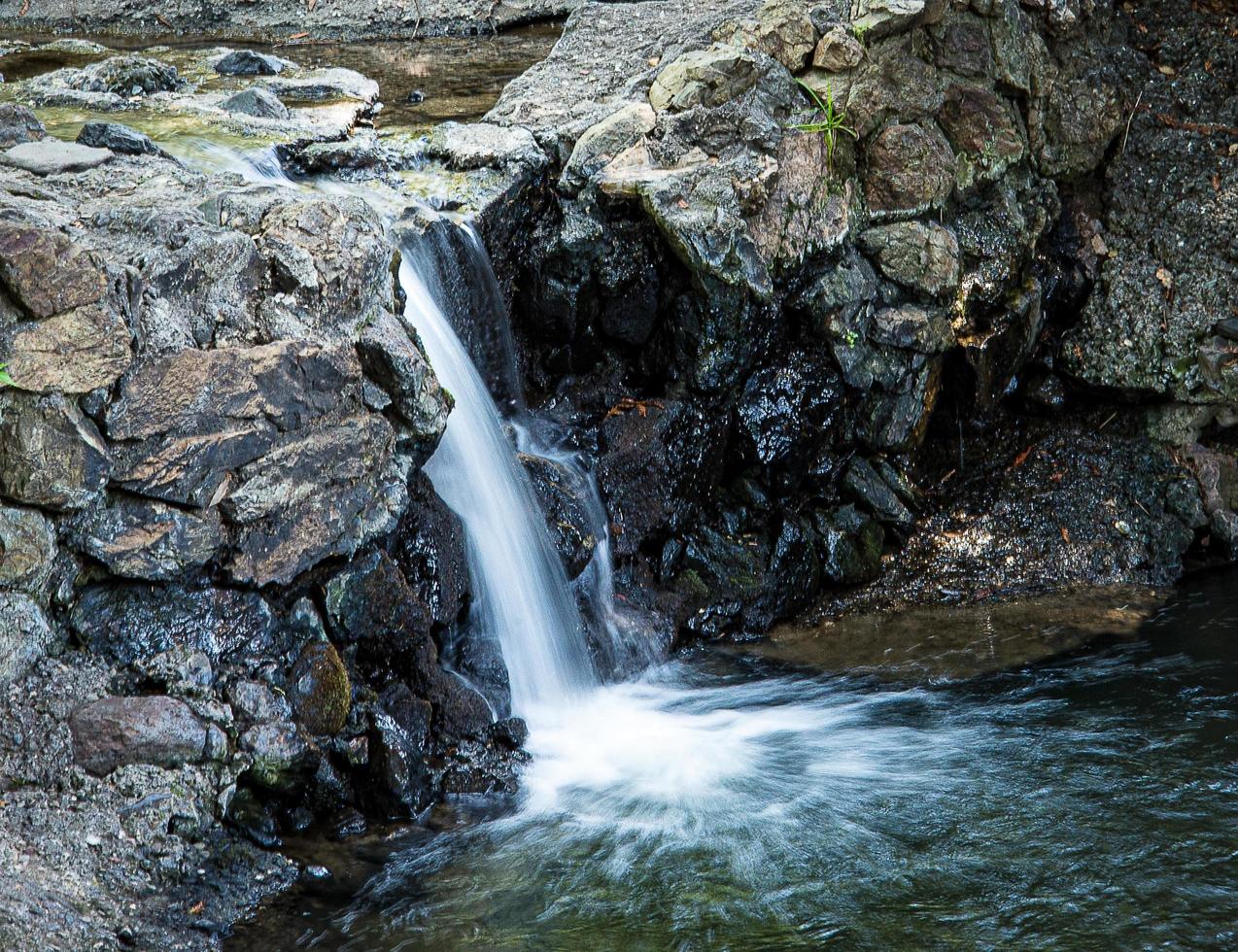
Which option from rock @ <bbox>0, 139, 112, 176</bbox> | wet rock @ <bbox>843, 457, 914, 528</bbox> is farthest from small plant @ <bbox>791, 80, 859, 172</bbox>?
rock @ <bbox>0, 139, 112, 176</bbox>

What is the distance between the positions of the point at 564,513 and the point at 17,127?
3269 mm

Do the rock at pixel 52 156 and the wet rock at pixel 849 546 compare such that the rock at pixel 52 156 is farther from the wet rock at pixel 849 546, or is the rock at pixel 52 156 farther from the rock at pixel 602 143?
the wet rock at pixel 849 546

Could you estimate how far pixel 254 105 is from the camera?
705cm

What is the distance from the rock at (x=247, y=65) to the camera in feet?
27.4

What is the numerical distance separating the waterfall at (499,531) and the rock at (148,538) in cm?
148

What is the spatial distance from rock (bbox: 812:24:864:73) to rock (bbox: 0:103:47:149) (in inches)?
170

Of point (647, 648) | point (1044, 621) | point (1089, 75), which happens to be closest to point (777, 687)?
point (647, 648)

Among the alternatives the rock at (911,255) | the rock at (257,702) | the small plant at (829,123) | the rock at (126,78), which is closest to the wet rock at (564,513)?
the rock at (257,702)

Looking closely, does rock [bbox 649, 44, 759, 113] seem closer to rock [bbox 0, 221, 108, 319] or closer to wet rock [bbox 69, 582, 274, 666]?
rock [bbox 0, 221, 108, 319]

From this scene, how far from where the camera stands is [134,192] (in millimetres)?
5199

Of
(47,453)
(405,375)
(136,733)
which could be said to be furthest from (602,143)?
(136,733)

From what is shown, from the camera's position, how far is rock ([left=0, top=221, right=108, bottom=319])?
14.0ft

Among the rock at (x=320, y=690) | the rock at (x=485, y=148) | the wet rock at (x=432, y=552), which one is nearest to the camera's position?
the rock at (x=320, y=690)

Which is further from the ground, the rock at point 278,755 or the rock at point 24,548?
the rock at point 24,548
